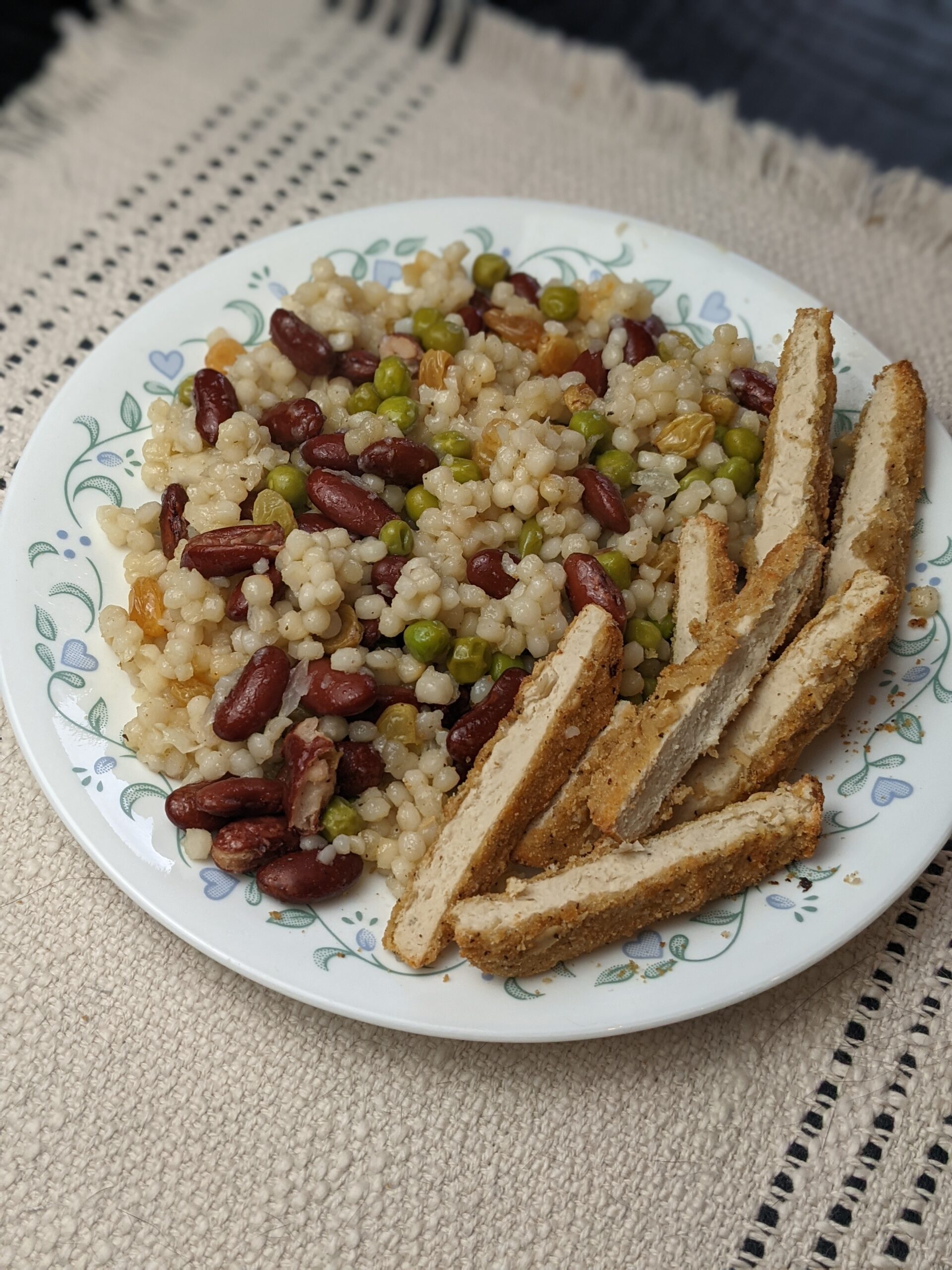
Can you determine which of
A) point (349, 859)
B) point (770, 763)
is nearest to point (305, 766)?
point (349, 859)

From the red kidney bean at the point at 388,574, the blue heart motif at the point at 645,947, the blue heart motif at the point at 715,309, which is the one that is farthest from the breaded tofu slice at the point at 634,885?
the blue heart motif at the point at 715,309

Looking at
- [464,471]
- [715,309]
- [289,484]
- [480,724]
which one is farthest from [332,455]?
[715,309]

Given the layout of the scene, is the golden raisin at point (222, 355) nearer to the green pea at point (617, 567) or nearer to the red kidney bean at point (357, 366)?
the red kidney bean at point (357, 366)

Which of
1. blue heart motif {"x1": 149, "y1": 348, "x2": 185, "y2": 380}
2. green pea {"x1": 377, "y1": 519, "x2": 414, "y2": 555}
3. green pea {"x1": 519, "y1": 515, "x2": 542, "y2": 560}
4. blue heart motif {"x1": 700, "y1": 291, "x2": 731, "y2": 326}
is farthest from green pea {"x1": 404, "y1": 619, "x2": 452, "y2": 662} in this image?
blue heart motif {"x1": 700, "y1": 291, "x2": 731, "y2": 326}

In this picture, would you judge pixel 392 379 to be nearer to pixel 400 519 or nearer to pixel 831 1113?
pixel 400 519

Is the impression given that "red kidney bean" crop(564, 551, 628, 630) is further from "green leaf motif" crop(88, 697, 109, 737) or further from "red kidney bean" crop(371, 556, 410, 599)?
"green leaf motif" crop(88, 697, 109, 737)

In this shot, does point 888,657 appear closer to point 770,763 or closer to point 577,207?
point 770,763
